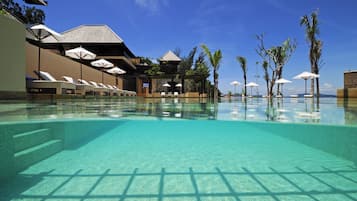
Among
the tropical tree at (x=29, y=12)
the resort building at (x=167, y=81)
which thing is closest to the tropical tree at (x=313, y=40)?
the resort building at (x=167, y=81)

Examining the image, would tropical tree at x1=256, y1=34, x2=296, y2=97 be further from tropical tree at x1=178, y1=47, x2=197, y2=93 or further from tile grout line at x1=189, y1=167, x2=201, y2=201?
tile grout line at x1=189, y1=167, x2=201, y2=201

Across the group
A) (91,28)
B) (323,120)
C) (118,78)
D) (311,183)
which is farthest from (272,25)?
(311,183)

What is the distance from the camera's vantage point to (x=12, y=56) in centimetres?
711

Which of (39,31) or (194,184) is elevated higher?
(39,31)

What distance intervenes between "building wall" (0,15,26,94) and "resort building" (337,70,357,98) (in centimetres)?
1707

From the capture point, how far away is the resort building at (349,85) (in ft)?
43.7

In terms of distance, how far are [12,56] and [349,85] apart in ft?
59.0

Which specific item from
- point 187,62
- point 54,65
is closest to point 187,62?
point 187,62

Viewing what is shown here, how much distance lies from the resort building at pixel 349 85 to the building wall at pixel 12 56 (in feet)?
56.0

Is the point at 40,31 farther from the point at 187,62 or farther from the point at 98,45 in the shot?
the point at 187,62

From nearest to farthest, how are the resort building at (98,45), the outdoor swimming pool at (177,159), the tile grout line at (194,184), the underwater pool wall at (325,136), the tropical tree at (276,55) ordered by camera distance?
the tile grout line at (194,184)
the outdoor swimming pool at (177,159)
the underwater pool wall at (325,136)
the resort building at (98,45)
the tropical tree at (276,55)

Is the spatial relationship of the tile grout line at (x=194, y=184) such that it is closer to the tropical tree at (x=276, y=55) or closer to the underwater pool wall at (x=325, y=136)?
the underwater pool wall at (x=325, y=136)

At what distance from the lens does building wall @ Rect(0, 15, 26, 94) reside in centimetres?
674

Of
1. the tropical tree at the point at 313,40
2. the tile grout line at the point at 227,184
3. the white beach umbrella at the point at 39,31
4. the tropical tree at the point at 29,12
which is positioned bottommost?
the tile grout line at the point at 227,184
